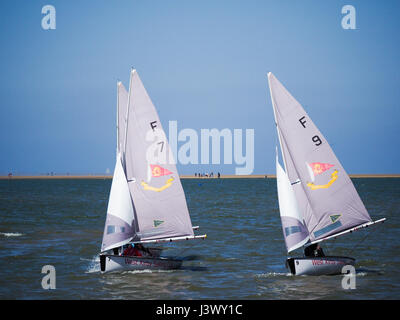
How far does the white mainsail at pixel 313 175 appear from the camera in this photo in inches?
1121

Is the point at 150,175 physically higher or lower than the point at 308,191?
higher

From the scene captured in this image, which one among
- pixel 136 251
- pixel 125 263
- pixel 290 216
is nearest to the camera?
pixel 290 216

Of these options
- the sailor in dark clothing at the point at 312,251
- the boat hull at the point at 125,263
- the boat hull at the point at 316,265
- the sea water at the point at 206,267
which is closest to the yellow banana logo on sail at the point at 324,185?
the sailor in dark clothing at the point at 312,251

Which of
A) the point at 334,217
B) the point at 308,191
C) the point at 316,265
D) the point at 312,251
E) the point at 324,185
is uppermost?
the point at 324,185

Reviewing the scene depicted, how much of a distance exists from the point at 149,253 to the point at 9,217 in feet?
134

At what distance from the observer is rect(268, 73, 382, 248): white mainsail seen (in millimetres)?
28484

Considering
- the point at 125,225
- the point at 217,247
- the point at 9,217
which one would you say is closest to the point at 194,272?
the point at 125,225

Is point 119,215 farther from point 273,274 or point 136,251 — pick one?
point 273,274

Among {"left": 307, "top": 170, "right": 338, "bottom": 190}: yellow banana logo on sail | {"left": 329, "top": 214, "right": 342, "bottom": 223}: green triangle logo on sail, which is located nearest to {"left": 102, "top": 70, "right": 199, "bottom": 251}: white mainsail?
{"left": 307, "top": 170, "right": 338, "bottom": 190}: yellow banana logo on sail

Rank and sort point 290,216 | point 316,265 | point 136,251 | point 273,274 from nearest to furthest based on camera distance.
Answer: point 316,265, point 290,216, point 136,251, point 273,274

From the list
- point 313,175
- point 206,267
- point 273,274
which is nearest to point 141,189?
point 206,267

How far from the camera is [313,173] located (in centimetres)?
2881

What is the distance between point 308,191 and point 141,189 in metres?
8.62

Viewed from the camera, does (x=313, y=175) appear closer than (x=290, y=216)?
No
